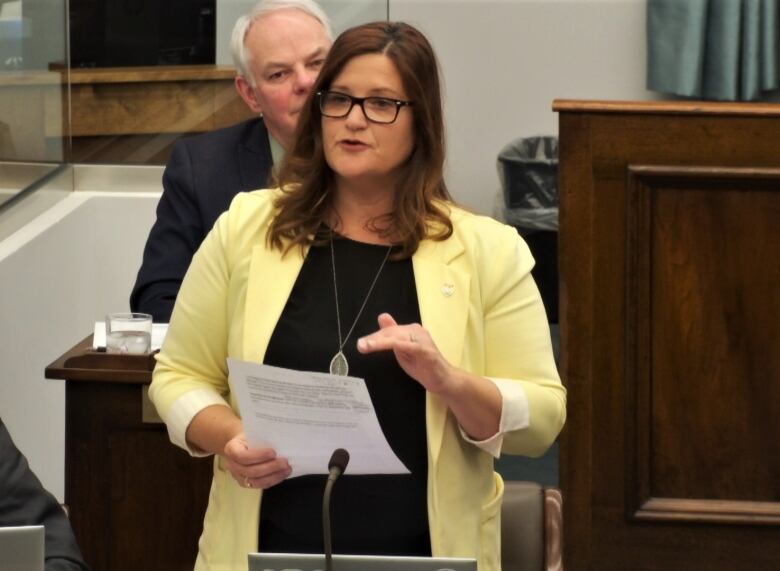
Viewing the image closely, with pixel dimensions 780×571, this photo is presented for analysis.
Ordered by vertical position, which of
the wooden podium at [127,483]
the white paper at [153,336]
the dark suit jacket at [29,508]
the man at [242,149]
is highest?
the man at [242,149]

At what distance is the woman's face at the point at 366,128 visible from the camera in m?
2.15

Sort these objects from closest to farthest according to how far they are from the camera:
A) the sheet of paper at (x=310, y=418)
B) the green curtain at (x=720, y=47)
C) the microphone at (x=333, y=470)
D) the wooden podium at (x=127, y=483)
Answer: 1. the microphone at (x=333, y=470)
2. the sheet of paper at (x=310, y=418)
3. the wooden podium at (x=127, y=483)
4. the green curtain at (x=720, y=47)

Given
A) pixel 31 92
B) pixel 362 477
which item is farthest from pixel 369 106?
pixel 31 92

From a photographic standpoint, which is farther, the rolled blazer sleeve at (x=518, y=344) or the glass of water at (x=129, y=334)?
the glass of water at (x=129, y=334)

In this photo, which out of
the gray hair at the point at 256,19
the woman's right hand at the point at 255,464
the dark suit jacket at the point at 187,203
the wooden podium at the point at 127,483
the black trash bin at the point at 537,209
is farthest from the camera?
the black trash bin at the point at 537,209

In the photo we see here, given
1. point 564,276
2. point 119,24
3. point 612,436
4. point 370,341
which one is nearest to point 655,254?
point 564,276

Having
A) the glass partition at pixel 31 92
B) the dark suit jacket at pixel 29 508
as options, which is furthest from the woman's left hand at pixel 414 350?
the glass partition at pixel 31 92

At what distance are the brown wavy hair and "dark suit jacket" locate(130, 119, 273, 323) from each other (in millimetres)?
1166

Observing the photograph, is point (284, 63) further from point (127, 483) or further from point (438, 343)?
point (438, 343)

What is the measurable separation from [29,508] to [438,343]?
0.64m

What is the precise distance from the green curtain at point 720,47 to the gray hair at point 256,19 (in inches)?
121

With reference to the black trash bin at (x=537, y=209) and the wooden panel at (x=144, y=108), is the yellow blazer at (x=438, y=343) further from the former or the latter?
the black trash bin at (x=537, y=209)

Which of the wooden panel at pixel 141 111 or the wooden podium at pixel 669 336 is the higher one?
the wooden panel at pixel 141 111

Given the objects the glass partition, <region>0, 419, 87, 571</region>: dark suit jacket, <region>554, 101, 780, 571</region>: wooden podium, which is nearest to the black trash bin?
the glass partition
